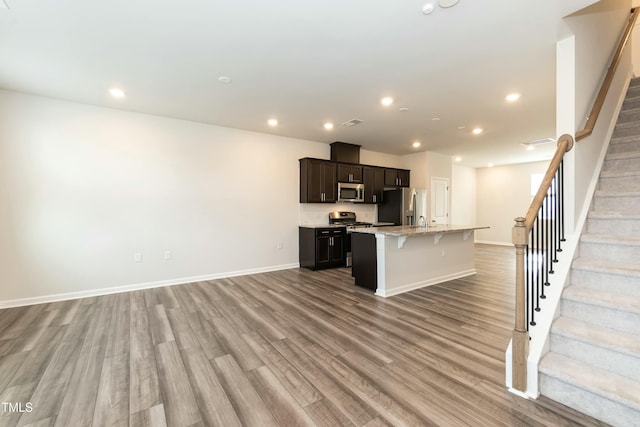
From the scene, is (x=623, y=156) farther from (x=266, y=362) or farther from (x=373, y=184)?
(x=373, y=184)

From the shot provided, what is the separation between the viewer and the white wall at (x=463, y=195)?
9578mm

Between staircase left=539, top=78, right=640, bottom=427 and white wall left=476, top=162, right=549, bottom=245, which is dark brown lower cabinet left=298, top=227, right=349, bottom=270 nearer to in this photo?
staircase left=539, top=78, right=640, bottom=427

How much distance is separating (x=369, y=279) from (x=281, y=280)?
160 centimetres

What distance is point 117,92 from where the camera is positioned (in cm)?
364

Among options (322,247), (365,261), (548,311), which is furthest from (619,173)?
(322,247)

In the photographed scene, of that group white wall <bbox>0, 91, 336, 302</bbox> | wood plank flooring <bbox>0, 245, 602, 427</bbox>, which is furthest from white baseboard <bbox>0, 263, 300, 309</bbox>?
wood plank flooring <bbox>0, 245, 602, 427</bbox>

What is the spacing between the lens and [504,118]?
15.6 ft

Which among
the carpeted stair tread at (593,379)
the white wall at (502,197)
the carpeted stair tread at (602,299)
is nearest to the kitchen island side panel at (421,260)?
the carpeted stair tread at (602,299)

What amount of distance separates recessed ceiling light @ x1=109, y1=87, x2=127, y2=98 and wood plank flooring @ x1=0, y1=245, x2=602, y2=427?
284 cm

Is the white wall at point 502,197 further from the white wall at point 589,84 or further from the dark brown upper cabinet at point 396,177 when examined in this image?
the white wall at point 589,84

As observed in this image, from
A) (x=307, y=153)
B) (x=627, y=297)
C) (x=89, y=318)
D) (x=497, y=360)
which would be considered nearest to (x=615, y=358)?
(x=627, y=297)

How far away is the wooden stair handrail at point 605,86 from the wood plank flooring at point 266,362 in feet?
6.57

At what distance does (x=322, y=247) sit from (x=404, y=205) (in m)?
2.46

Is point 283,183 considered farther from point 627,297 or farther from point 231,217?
point 627,297
